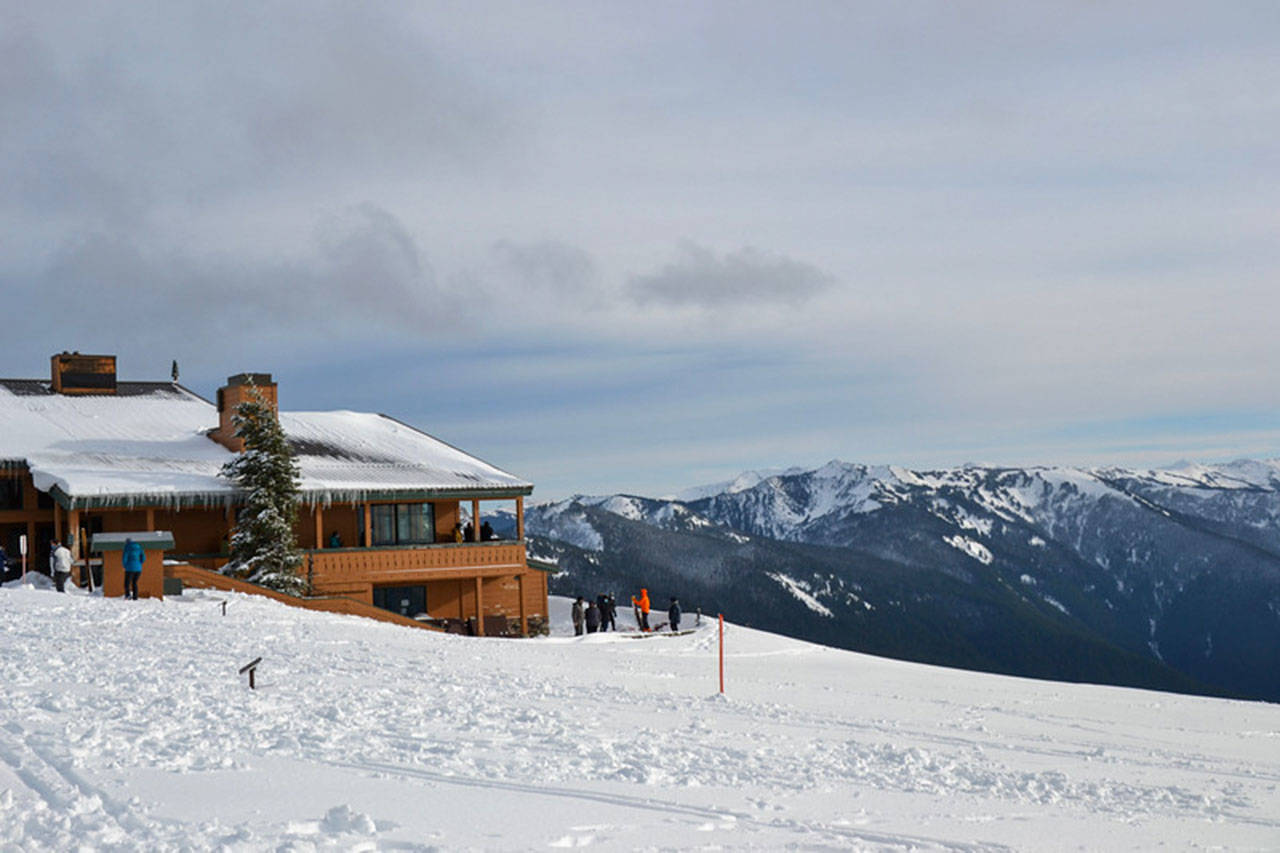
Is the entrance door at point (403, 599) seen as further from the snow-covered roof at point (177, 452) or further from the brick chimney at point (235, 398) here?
the brick chimney at point (235, 398)

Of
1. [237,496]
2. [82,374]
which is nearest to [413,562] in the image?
[237,496]

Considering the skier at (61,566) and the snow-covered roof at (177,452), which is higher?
the snow-covered roof at (177,452)

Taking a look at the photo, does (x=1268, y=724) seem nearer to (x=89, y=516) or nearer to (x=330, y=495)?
(x=330, y=495)

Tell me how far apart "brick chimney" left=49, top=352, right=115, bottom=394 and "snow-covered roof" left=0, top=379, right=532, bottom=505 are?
0.37 m

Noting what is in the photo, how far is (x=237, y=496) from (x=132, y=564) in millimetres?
7337

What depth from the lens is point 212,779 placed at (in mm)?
9406

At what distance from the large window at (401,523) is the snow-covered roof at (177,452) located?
119 cm

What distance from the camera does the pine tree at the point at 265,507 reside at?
3216 centimetres

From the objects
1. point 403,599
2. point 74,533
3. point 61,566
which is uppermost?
point 74,533

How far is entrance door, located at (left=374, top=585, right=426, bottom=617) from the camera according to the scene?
37.0 metres

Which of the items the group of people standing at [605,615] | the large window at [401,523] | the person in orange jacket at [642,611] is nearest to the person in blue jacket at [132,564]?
the large window at [401,523]

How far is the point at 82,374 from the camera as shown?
40656mm

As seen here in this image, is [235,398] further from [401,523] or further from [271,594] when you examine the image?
[271,594]

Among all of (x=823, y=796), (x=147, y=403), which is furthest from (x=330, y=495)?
(x=823, y=796)
